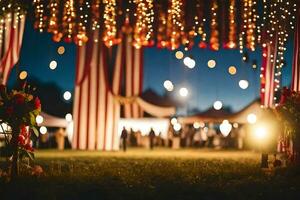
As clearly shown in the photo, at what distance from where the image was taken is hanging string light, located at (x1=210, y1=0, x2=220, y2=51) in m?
19.6

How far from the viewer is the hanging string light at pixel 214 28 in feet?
64.4

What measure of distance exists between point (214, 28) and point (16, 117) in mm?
13980

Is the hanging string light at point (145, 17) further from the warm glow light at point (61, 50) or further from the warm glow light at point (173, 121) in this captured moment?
the warm glow light at point (173, 121)

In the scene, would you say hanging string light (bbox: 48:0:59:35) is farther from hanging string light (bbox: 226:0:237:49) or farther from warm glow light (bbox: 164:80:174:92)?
hanging string light (bbox: 226:0:237:49)

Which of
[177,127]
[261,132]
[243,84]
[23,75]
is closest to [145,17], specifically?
[243,84]

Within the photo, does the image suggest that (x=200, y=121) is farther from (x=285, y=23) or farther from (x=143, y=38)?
(x=285, y=23)

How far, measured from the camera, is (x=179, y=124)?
26.5 m

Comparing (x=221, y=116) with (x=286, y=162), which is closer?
(x=286, y=162)

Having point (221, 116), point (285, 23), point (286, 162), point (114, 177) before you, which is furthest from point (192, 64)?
point (114, 177)

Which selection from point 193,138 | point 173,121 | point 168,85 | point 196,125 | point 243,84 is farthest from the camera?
point 196,125

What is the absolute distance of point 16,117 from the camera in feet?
31.1

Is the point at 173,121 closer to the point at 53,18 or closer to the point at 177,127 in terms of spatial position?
the point at 177,127

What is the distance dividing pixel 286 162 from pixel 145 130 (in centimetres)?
1434

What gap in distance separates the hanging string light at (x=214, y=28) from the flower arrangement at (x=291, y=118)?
26.3ft
